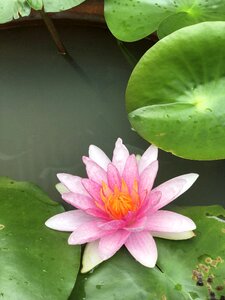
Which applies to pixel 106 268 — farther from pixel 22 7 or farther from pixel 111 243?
pixel 22 7

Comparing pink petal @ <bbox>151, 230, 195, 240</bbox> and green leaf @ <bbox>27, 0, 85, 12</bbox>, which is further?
green leaf @ <bbox>27, 0, 85, 12</bbox>

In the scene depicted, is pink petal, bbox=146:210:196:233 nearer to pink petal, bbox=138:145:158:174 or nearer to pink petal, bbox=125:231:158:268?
pink petal, bbox=125:231:158:268

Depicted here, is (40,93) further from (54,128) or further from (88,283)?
A: (88,283)

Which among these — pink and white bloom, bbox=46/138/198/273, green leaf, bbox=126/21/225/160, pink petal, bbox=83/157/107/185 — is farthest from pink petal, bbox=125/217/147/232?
green leaf, bbox=126/21/225/160

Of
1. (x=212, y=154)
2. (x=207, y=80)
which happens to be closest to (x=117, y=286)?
(x=212, y=154)

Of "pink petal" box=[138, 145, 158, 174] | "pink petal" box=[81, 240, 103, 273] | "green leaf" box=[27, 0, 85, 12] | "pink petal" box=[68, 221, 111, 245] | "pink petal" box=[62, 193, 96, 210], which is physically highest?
"green leaf" box=[27, 0, 85, 12]

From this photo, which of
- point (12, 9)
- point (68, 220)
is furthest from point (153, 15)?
point (68, 220)
